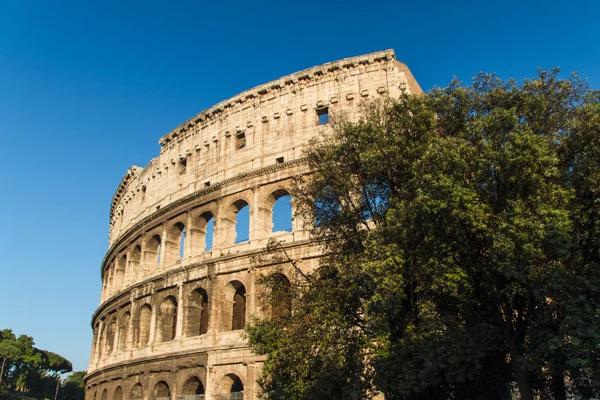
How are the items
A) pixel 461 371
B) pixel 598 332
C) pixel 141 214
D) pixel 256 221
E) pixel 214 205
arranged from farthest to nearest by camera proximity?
pixel 141 214
pixel 214 205
pixel 256 221
pixel 461 371
pixel 598 332

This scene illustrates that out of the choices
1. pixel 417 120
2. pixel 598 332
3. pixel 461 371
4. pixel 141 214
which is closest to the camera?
pixel 598 332

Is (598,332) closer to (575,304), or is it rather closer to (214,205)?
(575,304)

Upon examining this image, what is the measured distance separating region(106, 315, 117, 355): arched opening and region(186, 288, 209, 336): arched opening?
30.4 feet

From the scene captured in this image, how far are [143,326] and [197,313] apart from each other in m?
4.69

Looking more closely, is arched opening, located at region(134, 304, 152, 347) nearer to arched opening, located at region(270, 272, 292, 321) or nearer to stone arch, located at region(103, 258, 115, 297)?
stone arch, located at region(103, 258, 115, 297)

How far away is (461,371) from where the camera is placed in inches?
Answer: 458

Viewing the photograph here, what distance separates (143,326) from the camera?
28.0 meters

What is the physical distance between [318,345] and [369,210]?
3.97m

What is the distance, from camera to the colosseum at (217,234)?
75.3 ft

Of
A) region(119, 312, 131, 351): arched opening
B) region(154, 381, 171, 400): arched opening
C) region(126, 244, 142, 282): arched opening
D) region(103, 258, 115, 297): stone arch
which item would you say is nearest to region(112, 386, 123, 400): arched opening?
region(119, 312, 131, 351): arched opening

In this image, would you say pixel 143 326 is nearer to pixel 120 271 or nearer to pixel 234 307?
pixel 234 307

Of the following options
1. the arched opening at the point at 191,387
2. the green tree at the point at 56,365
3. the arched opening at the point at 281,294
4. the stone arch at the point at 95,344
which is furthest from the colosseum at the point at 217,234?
the green tree at the point at 56,365

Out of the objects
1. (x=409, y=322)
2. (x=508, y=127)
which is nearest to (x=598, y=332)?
(x=409, y=322)

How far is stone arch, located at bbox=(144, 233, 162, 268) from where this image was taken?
98.6 feet
